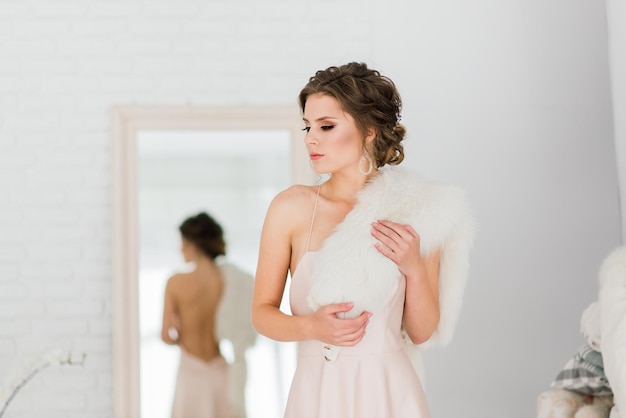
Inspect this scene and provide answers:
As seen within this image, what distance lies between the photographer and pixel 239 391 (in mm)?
3041

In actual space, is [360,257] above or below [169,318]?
above

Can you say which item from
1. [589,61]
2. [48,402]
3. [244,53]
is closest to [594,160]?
[589,61]

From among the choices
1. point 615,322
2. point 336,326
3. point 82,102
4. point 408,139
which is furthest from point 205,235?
point 615,322

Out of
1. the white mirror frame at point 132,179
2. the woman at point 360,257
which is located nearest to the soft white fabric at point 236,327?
the white mirror frame at point 132,179

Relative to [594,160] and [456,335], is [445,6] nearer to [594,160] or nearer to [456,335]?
[594,160]

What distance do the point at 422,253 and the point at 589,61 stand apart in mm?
1738

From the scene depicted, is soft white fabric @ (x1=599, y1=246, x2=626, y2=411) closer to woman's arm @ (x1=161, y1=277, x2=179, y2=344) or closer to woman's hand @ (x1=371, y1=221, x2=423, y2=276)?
woman's hand @ (x1=371, y1=221, x2=423, y2=276)

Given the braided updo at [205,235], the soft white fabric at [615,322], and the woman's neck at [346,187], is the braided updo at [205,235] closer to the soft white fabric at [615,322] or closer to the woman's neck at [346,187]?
the woman's neck at [346,187]

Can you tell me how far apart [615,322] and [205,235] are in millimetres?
1637

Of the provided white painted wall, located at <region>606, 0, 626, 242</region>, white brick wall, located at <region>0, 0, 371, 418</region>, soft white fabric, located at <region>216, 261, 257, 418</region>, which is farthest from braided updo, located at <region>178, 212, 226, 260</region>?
white painted wall, located at <region>606, 0, 626, 242</region>

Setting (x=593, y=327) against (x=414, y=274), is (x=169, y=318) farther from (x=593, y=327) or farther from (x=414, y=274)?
(x=593, y=327)

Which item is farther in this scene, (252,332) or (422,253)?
(252,332)

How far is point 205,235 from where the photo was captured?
3094 millimetres

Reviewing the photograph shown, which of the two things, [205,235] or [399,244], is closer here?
[399,244]
